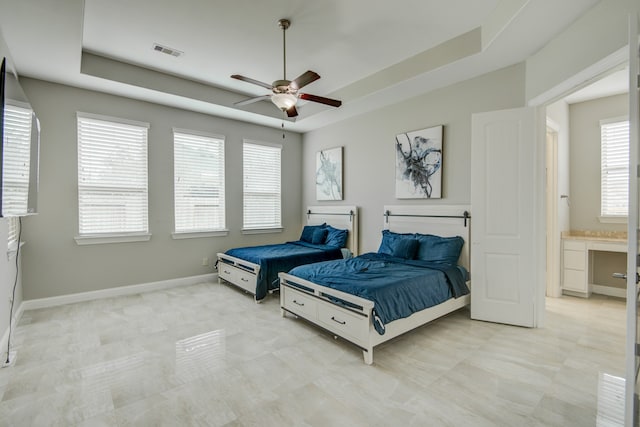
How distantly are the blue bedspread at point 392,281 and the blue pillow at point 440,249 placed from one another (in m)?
0.15

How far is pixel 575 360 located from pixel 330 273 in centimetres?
216

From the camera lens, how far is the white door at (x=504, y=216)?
3.17m

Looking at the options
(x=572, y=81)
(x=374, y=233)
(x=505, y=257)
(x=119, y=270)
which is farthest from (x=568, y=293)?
(x=119, y=270)

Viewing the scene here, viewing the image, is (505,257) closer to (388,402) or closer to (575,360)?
(575,360)

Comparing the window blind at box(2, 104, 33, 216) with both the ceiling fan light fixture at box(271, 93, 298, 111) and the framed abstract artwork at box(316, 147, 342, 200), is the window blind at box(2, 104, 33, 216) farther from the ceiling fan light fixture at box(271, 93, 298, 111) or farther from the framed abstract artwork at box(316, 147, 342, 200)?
the framed abstract artwork at box(316, 147, 342, 200)

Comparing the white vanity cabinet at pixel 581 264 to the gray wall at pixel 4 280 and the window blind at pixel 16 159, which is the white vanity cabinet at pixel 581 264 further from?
the gray wall at pixel 4 280

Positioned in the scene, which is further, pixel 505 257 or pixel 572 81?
pixel 505 257

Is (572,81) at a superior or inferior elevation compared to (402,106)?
inferior

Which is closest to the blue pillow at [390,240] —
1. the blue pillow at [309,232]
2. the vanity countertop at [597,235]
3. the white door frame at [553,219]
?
the blue pillow at [309,232]

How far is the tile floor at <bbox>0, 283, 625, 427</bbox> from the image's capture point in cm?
188

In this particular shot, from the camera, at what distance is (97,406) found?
6.45 ft

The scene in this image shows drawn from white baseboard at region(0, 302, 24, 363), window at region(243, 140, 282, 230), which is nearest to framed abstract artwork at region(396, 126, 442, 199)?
window at region(243, 140, 282, 230)

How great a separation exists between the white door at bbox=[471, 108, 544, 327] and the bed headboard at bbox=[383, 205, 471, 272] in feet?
0.70

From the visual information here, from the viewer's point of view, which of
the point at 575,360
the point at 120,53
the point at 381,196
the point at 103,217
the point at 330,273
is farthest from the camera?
the point at 381,196
